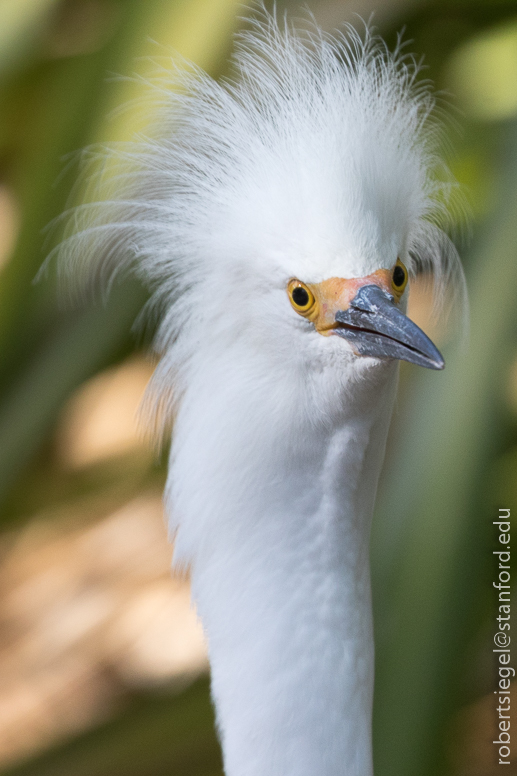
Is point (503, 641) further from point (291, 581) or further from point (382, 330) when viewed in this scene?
point (382, 330)

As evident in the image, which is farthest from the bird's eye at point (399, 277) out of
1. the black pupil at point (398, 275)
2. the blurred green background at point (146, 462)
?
the blurred green background at point (146, 462)

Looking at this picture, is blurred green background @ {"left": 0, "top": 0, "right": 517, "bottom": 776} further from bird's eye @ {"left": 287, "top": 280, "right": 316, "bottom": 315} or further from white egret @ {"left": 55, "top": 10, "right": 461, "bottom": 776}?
bird's eye @ {"left": 287, "top": 280, "right": 316, "bottom": 315}

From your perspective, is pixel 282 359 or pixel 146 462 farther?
pixel 146 462

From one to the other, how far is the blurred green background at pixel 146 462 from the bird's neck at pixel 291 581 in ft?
0.28

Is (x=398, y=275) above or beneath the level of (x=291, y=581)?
above

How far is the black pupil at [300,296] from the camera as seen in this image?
589 millimetres

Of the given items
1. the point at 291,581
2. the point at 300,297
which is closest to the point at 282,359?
A: the point at 300,297

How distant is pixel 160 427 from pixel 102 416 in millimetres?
1140

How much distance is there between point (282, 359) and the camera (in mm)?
621

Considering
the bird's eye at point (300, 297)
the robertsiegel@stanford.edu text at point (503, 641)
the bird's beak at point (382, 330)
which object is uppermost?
the bird's eye at point (300, 297)

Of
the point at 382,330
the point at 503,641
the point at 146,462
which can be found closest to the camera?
the point at 382,330

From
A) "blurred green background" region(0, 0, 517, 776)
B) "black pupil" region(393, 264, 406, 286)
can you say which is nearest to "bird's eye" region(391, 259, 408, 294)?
"black pupil" region(393, 264, 406, 286)

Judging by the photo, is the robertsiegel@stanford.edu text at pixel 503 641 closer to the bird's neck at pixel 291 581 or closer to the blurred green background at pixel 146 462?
the blurred green background at pixel 146 462

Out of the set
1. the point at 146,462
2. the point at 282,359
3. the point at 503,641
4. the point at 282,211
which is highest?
the point at 282,211
